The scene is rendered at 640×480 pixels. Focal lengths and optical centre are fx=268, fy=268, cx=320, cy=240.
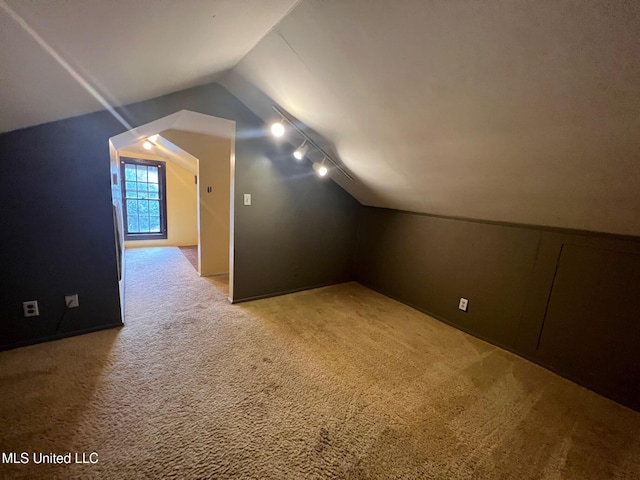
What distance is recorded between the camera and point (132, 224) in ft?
17.3

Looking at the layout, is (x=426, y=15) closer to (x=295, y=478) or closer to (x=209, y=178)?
(x=295, y=478)

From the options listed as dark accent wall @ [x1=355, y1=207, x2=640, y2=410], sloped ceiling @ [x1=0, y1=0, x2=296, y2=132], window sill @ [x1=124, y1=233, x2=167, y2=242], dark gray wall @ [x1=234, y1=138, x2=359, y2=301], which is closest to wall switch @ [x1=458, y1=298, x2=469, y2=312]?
dark accent wall @ [x1=355, y1=207, x2=640, y2=410]

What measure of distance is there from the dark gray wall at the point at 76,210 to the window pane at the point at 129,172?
3.60 metres

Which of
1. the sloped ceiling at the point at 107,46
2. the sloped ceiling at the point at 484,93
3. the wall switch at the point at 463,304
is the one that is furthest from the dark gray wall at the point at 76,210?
the wall switch at the point at 463,304

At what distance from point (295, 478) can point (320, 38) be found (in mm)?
2266

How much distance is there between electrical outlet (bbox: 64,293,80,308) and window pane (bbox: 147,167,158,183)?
383 cm

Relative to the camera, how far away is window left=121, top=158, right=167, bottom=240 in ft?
16.9

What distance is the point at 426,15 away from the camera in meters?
1.16

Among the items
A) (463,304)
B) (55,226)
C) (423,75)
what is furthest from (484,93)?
(55,226)

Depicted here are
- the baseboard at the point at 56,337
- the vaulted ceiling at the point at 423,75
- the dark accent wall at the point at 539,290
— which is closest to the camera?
the vaulted ceiling at the point at 423,75

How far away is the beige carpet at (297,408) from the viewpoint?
4.32ft

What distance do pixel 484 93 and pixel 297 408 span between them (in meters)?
2.05

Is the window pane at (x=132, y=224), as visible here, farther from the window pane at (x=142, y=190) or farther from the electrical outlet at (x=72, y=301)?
the electrical outlet at (x=72, y=301)

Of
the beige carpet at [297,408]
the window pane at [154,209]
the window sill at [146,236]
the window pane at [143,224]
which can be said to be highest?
the window pane at [154,209]
